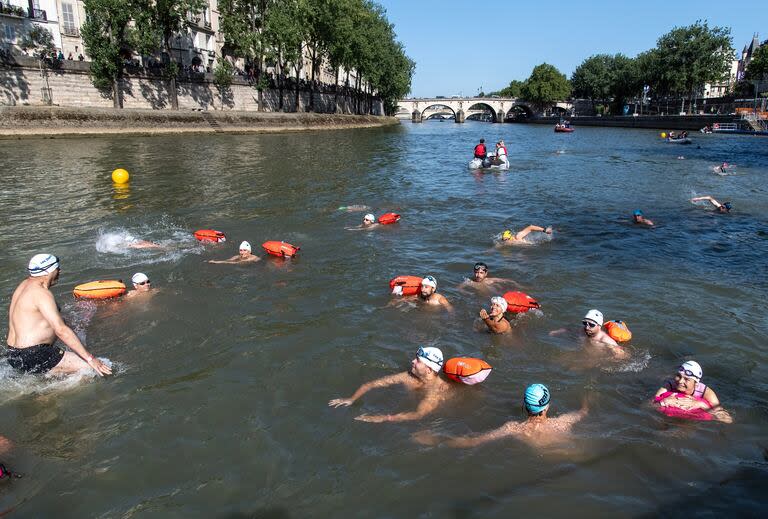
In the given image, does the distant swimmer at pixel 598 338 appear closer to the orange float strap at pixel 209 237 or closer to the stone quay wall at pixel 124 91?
the orange float strap at pixel 209 237

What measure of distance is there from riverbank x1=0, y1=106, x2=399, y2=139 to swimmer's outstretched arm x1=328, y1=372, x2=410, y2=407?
47.3 m

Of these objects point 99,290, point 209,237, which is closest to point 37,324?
point 99,290

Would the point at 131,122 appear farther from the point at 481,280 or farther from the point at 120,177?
the point at 481,280

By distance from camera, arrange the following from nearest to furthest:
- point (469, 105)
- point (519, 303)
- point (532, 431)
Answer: point (532, 431)
point (519, 303)
point (469, 105)

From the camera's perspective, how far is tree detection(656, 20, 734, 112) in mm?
93125

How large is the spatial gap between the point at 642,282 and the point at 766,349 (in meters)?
3.47

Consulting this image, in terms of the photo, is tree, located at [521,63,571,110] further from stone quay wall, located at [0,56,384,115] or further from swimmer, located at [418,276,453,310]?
swimmer, located at [418,276,453,310]

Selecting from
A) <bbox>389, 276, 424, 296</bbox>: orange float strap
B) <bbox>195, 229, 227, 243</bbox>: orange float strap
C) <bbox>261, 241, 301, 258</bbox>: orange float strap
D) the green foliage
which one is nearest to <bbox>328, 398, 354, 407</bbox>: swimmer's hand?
<bbox>389, 276, 424, 296</bbox>: orange float strap

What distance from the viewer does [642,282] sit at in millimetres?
12109

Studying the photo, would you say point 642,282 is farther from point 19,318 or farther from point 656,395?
point 19,318

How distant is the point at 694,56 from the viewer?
309 feet

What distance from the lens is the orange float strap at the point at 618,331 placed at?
29.3ft

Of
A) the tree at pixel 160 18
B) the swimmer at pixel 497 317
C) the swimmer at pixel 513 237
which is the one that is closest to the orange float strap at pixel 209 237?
the swimmer at pixel 513 237

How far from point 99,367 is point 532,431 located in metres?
6.19
